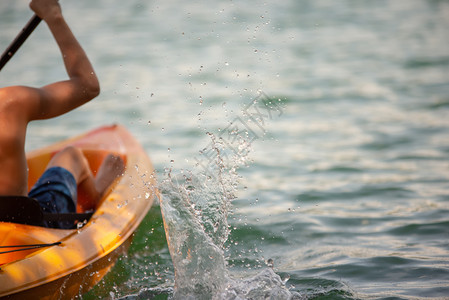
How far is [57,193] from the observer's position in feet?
11.7

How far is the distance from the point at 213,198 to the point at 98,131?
1.86 meters

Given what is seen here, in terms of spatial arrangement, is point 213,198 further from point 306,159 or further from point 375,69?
point 375,69

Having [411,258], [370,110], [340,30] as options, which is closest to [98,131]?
[411,258]

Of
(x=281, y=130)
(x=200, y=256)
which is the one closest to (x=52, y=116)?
(x=200, y=256)

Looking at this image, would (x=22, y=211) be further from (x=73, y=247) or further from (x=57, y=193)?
(x=57, y=193)

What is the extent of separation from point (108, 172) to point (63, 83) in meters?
1.29

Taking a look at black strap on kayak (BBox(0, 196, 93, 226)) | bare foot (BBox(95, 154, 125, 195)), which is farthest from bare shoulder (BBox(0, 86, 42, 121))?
bare foot (BBox(95, 154, 125, 195))

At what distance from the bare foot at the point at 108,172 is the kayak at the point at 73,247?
9cm

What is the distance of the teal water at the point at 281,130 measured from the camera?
3625 mm

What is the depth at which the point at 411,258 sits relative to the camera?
3793 mm

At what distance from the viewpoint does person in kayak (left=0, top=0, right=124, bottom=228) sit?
2.96m

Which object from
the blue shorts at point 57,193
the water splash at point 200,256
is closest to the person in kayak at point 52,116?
the blue shorts at point 57,193

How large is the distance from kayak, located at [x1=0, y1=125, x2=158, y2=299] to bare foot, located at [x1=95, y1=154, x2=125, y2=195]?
93 mm

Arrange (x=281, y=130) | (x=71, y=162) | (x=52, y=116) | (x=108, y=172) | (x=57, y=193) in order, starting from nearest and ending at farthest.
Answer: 1. (x=52, y=116)
2. (x=57, y=193)
3. (x=71, y=162)
4. (x=108, y=172)
5. (x=281, y=130)
